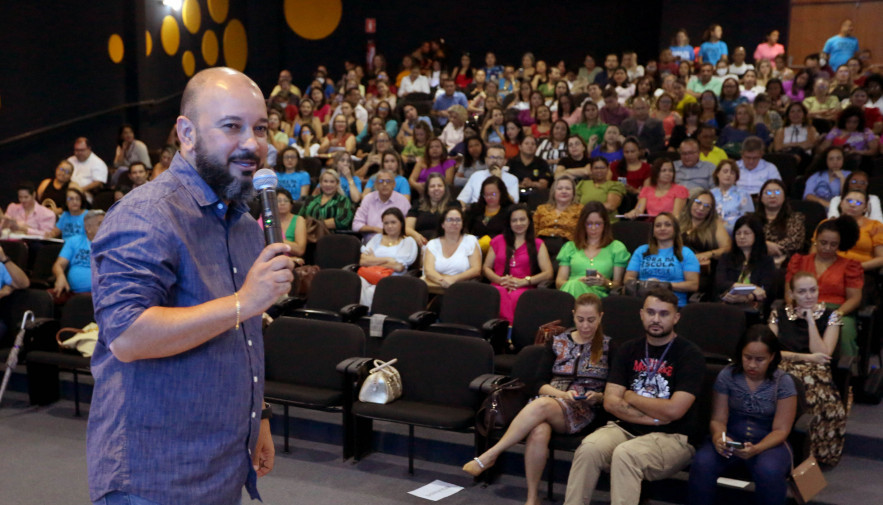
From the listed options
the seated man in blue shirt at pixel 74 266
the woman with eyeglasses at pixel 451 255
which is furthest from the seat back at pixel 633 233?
the seated man in blue shirt at pixel 74 266

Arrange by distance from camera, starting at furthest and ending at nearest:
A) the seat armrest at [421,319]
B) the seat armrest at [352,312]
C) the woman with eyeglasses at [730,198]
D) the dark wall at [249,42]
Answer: the dark wall at [249,42] < the woman with eyeglasses at [730,198] < the seat armrest at [352,312] < the seat armrest at [421,319]

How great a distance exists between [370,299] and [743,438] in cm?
273

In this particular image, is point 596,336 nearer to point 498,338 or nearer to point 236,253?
point 498,338

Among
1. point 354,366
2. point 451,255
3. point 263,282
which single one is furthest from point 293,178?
point 263,282

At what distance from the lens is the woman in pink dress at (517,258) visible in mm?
5238

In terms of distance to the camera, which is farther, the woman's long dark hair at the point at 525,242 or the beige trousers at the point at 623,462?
the woman's long dark hair at the point at 525,242

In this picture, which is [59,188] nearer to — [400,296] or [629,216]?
[400,296]

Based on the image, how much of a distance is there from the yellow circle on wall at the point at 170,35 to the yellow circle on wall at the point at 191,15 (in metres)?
0.27

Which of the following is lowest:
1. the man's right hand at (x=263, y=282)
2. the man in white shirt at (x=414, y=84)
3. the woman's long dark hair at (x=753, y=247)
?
the woman's long dark hair at (x=753, y=247)

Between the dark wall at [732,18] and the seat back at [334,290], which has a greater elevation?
the dark wall at [732,18]

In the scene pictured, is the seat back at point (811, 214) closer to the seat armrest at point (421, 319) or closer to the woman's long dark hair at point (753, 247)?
the woman's long dark hair at point (753, 247)

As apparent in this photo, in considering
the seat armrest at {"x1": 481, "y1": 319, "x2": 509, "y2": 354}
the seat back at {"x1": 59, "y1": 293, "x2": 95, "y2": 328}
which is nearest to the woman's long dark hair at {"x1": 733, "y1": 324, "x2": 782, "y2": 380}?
the seat armrest at {"x1": 481, "y1": 319, "x2": 509, "y2": 354}

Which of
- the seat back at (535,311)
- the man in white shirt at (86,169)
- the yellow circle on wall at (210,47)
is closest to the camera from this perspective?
the seat back at (535,311)

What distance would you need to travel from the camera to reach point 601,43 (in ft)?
43.7
